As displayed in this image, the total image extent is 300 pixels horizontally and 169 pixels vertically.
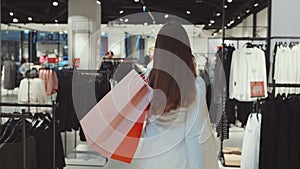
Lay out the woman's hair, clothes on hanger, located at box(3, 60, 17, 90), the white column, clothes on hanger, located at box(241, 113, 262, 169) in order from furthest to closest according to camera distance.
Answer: the white column < clothes on hanger, located at box(241, 113, 262, 169) < clothes on hanger, located at box(3, 60, 17, 90) < the woman's hair

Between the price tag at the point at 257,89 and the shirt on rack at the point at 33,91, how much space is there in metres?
2.41

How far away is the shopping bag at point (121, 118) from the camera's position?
1590mm

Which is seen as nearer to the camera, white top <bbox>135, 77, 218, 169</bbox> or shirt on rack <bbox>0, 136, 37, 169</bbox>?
white top <bbox>135, 77, 218, 169</bbox>

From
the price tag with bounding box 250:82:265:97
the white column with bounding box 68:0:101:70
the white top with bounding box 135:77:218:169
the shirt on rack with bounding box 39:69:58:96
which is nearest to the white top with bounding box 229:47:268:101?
the price tag with bounding box 250:82:265:97

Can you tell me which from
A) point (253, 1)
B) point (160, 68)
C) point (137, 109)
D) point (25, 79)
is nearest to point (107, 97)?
point (137, 109)

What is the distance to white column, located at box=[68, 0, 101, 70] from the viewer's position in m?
4.64

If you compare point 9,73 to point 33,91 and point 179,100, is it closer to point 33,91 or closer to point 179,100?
point 33,91

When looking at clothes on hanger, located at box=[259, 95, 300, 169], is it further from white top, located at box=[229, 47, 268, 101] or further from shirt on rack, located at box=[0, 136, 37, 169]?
shirt on rack, located at box=[0, 136, 37, 169]

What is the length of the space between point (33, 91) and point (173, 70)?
3.34 meters

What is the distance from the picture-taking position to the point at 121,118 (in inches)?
62.8

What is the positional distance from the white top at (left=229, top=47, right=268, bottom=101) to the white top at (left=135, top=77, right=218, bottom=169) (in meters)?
3.18

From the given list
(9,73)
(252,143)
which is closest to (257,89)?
(252,143)

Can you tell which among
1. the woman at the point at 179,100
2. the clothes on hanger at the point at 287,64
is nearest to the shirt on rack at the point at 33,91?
the clothes on hanger at the point at 287,64

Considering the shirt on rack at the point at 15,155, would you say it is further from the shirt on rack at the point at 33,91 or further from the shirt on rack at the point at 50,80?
the shirt on rack at the point at 50,80
